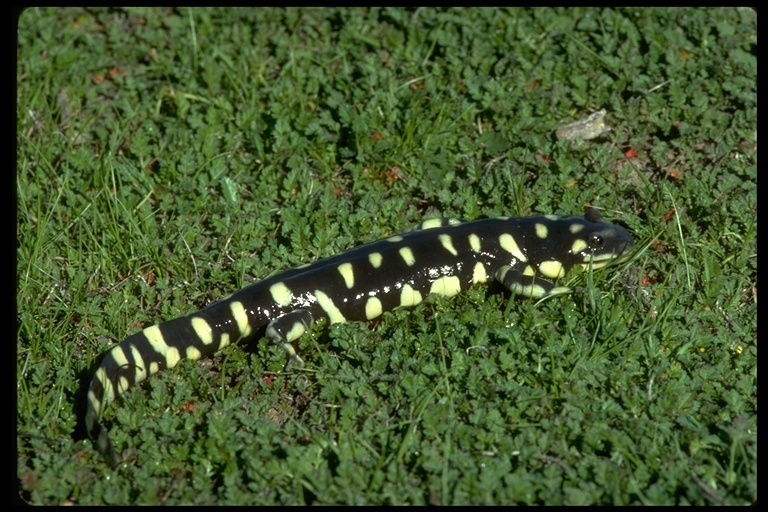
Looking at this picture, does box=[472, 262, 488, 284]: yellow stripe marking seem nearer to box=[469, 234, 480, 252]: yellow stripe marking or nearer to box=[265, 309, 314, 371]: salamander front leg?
box=[469, 234, 480, 252]: yellow stripe marking

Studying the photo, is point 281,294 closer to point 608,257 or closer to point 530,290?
point 530,290

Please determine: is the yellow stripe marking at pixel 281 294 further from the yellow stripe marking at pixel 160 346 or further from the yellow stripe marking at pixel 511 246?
the yellow stripe marking at pixel 511 246

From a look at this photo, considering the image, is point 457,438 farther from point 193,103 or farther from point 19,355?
point 193,103

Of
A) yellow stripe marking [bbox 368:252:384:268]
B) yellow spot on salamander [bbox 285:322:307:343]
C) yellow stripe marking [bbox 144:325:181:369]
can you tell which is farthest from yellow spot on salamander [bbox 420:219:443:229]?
yellow stripe marking [bbox 144:325:181:369]

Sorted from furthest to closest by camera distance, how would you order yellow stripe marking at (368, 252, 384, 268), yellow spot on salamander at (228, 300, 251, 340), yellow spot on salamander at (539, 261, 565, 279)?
yellow spot on salamander at (539, 261, 565, 279) → yellow stripe marking at (368, 252, 384, 268) → yellow spot on salamander at (228, 300, 251, 340)

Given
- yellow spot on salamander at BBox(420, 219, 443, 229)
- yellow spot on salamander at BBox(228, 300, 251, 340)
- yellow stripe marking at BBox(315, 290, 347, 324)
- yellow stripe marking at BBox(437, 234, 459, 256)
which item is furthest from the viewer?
yellow spot on salamander at BBox(420, 219, 443, 229)

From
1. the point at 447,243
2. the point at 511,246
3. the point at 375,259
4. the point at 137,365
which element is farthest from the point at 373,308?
the point at 137,365
